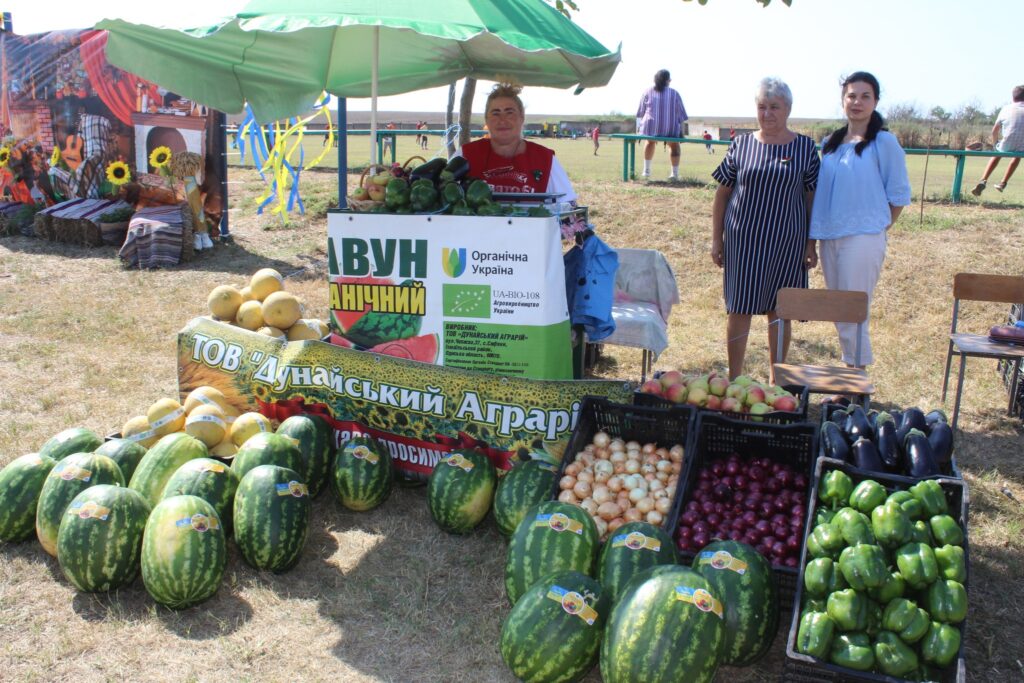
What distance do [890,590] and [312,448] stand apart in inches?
117

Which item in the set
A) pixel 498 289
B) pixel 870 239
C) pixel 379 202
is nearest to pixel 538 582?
pixel 498 289

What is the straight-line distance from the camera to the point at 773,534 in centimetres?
357

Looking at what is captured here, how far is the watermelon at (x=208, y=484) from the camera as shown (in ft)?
12.7

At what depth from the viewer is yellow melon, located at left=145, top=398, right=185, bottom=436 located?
4.63 meters

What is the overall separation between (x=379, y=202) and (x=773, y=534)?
9.29 ft

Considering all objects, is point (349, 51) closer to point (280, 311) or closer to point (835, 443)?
point (280, 311)

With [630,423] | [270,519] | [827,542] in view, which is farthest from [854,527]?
[270,519]

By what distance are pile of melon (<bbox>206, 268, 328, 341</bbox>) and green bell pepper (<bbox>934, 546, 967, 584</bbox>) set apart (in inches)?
157

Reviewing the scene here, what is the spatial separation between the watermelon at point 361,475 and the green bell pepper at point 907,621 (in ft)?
8.55

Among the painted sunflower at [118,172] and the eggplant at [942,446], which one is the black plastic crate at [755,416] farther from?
the painted sunflower at [118,172]

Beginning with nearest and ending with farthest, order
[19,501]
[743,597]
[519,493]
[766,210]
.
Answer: [743,597]
[19,501]
[519,493]
[766,210]

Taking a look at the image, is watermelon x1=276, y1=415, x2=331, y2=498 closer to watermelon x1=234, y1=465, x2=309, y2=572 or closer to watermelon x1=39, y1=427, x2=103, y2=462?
watermelon x1=234, y1=465, x2=309, y2=572

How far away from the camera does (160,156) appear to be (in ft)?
41.0

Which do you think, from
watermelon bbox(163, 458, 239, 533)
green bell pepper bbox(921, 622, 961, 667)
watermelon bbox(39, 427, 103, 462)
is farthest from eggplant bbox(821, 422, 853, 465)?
watermelon bbox(39, 427, 103, 462)
